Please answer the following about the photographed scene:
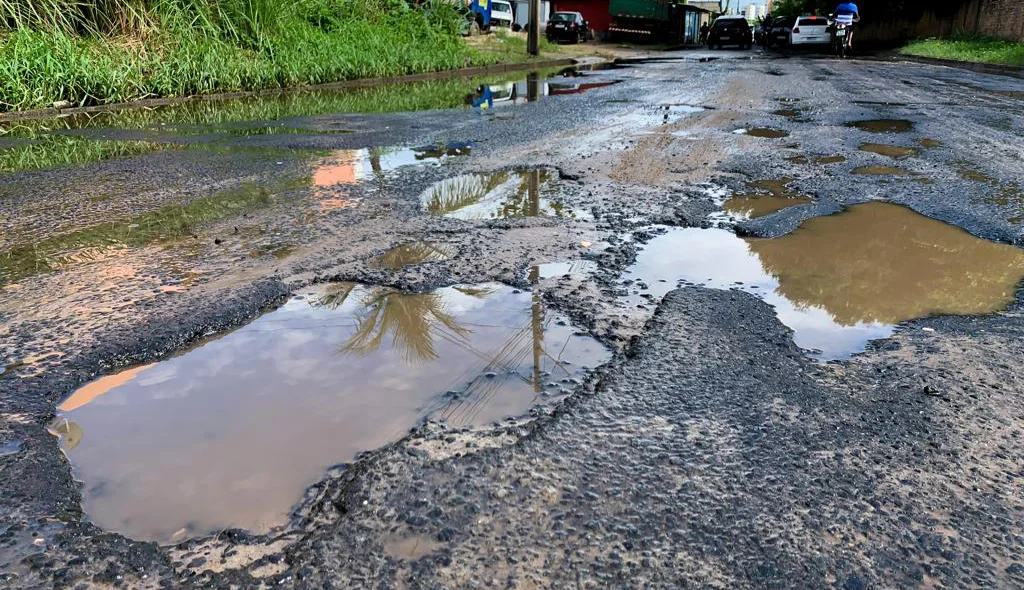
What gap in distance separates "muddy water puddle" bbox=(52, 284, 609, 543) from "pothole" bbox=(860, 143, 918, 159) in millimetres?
4559

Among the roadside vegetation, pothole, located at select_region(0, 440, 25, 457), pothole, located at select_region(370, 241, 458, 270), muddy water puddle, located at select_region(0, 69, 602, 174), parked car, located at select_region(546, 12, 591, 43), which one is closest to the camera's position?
pothole, located at select_region(0, 440, 25, 457)

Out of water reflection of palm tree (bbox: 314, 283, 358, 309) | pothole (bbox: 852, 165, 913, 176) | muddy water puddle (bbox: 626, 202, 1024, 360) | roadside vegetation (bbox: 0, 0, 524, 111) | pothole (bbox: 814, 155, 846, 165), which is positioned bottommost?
water reflection of palm tree (bbox: 314, 283, 358, 309)

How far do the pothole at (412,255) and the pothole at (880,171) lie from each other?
11.8 feet

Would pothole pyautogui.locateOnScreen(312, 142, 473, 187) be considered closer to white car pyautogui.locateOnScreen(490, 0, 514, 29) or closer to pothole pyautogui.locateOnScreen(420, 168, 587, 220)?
pothole pyautogui.locateOnScreen(420, 168, 587, 220)

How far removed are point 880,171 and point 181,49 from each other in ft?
34.9

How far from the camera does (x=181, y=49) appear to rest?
11.4 metres

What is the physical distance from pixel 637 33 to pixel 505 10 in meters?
7.71

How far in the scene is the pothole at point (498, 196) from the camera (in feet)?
14.5

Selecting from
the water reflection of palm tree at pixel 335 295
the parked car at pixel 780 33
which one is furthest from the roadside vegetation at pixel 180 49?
the parked car at pixel 780 33

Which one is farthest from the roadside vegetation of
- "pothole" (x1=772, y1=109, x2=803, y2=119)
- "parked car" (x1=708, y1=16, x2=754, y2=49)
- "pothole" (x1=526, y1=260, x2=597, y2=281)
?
"parked car" (x1=708, y1=16, x2=754, y2=49)

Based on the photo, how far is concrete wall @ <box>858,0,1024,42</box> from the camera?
2252 cm

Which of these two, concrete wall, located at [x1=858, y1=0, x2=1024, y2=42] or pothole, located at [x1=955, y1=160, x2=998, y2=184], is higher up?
concrete wall, located at [x1=858, y1=0, x2=1024, y2=42]

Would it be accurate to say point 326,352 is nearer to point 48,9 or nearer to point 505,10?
point 48,9

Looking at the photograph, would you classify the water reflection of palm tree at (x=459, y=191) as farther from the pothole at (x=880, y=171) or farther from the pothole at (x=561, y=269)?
the pothole at (x=880, y=171)
